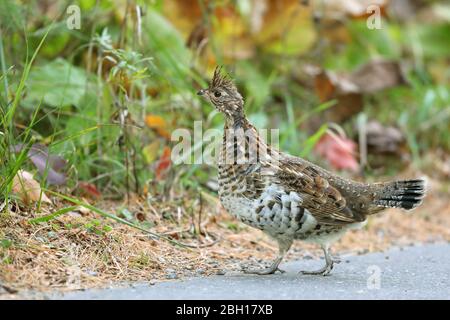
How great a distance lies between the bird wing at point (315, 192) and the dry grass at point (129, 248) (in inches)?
28.1

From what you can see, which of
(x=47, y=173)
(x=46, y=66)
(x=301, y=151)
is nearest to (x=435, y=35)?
(x=301, y=151)

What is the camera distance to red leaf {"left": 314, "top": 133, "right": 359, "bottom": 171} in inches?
326

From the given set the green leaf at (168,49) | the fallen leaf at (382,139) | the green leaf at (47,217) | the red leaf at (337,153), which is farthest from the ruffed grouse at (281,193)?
the fallen leaf at (382,139)

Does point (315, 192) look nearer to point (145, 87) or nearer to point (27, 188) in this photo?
point (145, 87)

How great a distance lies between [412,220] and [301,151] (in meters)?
1.35

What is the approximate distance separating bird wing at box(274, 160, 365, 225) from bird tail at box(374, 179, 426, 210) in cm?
34

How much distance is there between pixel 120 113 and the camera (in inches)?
245

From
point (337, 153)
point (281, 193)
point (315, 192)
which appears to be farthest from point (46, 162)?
point (337, 153)

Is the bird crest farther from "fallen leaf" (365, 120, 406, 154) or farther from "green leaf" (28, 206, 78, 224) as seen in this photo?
"fallen leaf" (365, 120, 406, 154)

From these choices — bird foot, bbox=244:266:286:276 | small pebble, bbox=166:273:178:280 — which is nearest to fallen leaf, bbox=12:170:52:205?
small pebble, bbox=166:273:178:280

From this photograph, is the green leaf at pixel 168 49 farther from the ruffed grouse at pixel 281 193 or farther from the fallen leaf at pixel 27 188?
the fallen leaf at pixel 27 188

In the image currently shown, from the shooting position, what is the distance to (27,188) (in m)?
5.48

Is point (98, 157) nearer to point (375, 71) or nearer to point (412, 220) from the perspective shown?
point (412, 220)

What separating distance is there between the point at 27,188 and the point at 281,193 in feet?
5.84
